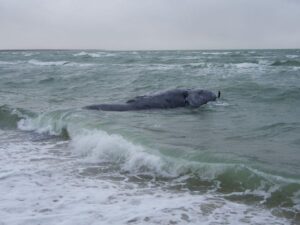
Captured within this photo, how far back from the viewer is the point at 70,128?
9.39 m

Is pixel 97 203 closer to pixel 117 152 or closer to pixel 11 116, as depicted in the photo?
pixel 117 152

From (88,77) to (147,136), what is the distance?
1553 cm

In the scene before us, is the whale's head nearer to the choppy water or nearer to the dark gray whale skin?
the dark gray whale skin

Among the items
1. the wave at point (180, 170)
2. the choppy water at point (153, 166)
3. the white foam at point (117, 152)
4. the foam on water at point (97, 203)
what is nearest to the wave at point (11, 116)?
the choppy water at point (153, 166)

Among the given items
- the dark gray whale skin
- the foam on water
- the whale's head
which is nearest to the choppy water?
the foam on water

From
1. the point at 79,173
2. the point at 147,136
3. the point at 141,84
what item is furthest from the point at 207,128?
the point at 141,84

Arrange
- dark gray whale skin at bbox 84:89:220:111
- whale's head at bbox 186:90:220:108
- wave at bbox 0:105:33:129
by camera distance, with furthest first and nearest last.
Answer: whale's head at bbox 186:90:220:108 < dark gray whale skin at bbox 84:89:220:111 < wave at bbox 0:105:33:129

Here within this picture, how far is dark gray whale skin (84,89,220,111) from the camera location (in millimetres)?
11547

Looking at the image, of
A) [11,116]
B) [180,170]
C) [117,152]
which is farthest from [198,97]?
[180,170]

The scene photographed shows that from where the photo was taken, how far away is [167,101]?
11.9m

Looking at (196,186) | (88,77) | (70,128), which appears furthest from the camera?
(88,77)

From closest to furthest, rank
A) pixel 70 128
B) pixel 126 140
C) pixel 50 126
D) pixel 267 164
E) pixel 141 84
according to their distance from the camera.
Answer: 1. pixel 267 164
2. pixel 126 140
3. pixel 70 128
4. pixel 50 126
5. pixel 141 84

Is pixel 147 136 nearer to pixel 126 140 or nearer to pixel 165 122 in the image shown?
pixel 126 140

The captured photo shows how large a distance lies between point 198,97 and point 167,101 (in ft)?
2.85
